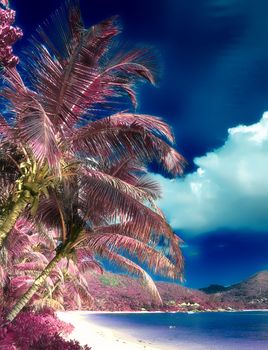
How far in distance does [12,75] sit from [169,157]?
373 centimetres

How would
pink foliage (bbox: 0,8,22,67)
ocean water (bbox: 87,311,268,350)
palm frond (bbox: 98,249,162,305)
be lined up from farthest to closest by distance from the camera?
ocean water (bbox: 87,311,268,350)
palm frond (bbox: 98,249,162,305)
pink foliage (bbox: 0,8,22,67)

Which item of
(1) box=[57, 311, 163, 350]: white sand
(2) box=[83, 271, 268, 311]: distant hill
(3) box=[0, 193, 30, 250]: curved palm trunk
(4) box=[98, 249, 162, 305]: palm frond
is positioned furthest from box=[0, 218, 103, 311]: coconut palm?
(2) box=[83, 271, 268, 311]: distant hill

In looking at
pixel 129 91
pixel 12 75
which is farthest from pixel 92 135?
pixel 12 75

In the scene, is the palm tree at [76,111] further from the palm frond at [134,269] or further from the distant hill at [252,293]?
the distant hill at [252,293]

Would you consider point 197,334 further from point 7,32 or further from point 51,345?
point 7,32

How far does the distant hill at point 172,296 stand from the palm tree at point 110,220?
77.1 meters

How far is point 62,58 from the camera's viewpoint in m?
7.95

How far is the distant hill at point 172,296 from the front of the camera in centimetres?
11262

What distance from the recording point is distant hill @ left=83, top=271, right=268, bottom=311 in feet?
370

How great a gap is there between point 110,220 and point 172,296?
144149mm

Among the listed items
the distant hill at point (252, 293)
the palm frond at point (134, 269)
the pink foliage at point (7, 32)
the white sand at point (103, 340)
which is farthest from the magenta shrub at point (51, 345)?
the distant hill at point (252, 293)

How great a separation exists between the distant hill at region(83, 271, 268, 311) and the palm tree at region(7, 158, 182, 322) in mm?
77065

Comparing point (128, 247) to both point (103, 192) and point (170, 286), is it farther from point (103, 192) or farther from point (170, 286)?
point (170, 286)

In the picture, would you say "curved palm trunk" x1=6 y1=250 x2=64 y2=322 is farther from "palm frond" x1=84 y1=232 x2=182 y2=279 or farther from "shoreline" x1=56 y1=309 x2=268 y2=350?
"shoreline" x1=56 y1=309 x2=268 y2=350
